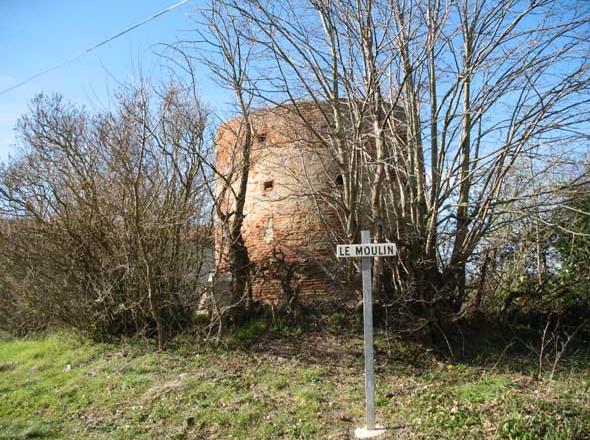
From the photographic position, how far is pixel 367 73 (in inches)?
295

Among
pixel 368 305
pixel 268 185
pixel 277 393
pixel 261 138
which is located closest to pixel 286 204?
pixel 268 185

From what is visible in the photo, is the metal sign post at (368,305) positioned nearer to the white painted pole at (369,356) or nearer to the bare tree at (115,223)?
the white painted pole at (369,356)

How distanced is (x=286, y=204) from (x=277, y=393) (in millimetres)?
5010

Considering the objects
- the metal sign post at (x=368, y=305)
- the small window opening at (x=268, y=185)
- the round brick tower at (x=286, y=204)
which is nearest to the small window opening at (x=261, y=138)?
the round brick tower at (x=286, y=204)

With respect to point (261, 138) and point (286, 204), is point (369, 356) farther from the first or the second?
point (286, 204)

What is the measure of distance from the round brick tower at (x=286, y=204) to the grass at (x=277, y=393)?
1.03 metres

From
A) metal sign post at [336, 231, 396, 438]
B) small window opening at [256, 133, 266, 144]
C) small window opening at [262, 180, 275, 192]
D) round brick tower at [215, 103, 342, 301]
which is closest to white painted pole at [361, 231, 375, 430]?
metal sign post at [336, 231, 396, 438]

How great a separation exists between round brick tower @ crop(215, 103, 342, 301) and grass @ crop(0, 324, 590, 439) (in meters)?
1.03

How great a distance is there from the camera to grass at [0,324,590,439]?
4.92 m

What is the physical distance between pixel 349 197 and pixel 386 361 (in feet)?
8.47

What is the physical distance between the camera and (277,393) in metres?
6.38

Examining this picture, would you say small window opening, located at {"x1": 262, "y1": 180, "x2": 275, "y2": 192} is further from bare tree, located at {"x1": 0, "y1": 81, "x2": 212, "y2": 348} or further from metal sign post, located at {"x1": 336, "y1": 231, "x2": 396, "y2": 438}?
metal sign post, located at {"x1": 336, "y1": 231, "x2": 396, "y2": 438}

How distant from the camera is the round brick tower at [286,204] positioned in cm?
924

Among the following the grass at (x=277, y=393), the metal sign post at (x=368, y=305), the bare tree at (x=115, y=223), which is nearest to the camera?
the grass at (x=277, y=393)
